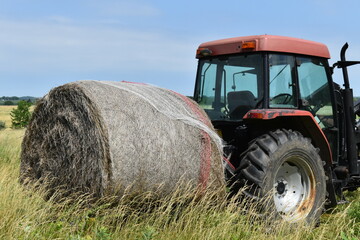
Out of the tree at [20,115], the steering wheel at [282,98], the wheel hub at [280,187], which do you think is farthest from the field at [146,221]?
the tree at [20,115]

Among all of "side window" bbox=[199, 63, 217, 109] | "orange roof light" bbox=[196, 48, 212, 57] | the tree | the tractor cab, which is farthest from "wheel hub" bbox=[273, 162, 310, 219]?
the tree

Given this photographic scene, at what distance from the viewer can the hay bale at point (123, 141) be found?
12.6ft

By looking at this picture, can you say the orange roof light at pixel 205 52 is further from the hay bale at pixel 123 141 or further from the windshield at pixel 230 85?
Answer: the hay bale at pixel 123 141

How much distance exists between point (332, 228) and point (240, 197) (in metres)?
1.04

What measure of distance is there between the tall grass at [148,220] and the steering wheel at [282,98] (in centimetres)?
125

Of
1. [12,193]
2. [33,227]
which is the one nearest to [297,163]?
[33,227]

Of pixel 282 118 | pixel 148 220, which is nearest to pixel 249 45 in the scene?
pixel 282 118

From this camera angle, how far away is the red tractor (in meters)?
4.40

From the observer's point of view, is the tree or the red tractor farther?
the tree

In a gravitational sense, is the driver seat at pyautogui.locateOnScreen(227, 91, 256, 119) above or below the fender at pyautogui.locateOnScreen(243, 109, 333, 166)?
above

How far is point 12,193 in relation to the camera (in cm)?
473

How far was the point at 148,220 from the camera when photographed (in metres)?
4.10

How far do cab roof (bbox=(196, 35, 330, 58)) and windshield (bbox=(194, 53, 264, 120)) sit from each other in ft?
0.39

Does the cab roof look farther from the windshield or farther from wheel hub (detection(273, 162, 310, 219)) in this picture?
wheel hub (detection(273, 162, 310, 219))
